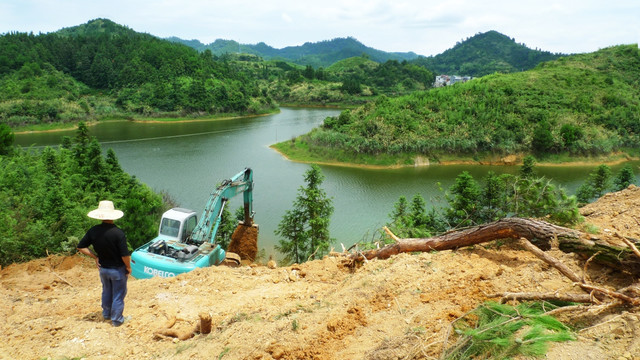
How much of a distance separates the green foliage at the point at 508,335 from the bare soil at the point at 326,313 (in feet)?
0.36

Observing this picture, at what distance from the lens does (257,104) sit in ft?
220

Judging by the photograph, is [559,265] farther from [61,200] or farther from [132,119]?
[132,119]

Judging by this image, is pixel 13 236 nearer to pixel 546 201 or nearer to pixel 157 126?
pixel 546 201

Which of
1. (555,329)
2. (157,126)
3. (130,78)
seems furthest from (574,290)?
(130,78)

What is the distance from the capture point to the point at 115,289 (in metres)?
4.99

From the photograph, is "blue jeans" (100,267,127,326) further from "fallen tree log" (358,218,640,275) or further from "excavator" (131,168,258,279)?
"fallen tree log" (358,218,640,275)

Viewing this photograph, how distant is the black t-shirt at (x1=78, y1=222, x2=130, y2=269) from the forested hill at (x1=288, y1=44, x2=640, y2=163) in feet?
96.5

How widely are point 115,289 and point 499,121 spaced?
131 ft

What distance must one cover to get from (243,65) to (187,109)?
6278 cm

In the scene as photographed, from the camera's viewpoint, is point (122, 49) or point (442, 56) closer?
point (122, 49)

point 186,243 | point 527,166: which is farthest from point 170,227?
point 527,166

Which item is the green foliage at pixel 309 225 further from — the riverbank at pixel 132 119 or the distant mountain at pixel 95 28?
the distant mountain at pixel 95 28

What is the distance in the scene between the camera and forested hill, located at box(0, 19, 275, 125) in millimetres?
51625

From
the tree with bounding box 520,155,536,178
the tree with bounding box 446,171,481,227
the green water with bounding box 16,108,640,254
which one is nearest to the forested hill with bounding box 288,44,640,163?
the green water with bounding box 16,108,640,254
